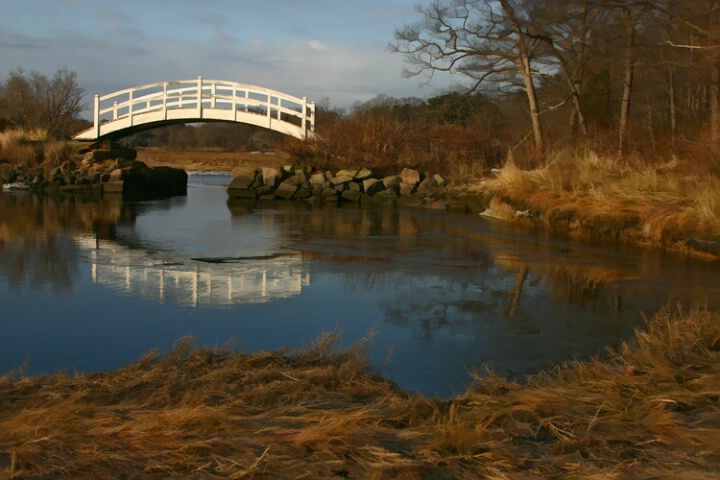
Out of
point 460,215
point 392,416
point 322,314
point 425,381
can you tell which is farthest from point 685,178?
point 392,416

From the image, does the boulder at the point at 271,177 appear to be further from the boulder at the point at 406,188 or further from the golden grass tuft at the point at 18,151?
the golden grass tuft at the point at 18,151

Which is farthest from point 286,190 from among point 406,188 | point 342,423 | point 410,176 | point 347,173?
point 342,423

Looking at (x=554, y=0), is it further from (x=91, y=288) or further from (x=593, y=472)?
(x=593, y=472)

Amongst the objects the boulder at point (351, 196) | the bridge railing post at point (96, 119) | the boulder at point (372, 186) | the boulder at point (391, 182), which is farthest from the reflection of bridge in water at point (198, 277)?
the bridge railing post at point (96, 119)

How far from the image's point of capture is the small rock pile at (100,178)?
27984 mm

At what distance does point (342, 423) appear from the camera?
3889 mm

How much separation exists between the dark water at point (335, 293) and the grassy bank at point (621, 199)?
99 cm

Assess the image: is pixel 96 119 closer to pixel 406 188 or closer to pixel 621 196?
pixel 406 188

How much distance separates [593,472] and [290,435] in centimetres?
146

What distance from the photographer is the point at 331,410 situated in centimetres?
426

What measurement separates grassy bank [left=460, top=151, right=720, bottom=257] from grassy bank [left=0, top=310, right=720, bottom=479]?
8404 millimetres

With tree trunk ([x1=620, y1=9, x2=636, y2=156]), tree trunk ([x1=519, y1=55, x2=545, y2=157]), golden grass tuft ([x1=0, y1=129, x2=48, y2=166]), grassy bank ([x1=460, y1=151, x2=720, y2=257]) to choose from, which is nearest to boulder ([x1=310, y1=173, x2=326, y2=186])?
tree trunk ([x1=519, y1=55, x2=545, y2=157])

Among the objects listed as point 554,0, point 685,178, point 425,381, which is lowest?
point 425,381

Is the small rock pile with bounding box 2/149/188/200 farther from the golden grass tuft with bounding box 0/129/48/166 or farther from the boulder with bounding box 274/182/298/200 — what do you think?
the boulder with bounding box 274/182/298/200
